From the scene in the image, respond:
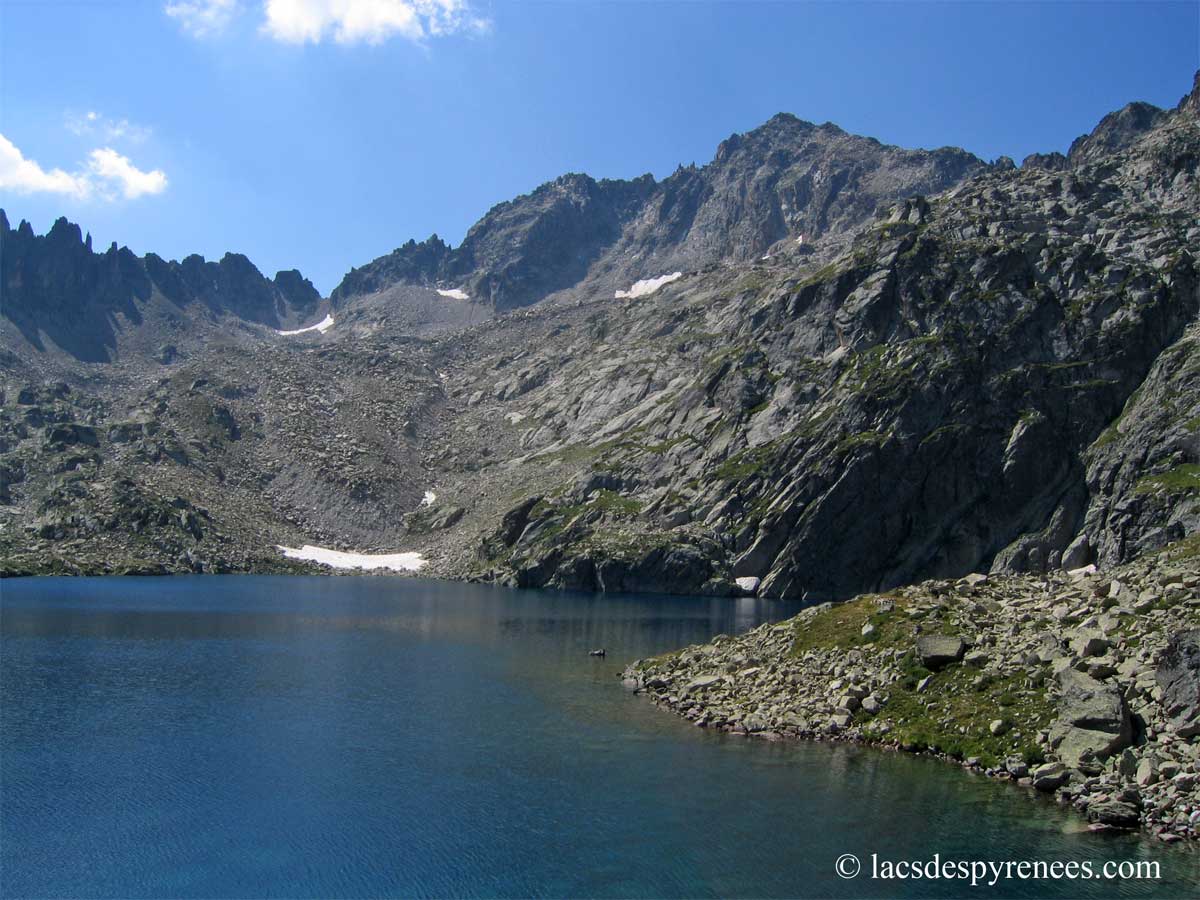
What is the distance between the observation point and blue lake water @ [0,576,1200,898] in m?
32.8

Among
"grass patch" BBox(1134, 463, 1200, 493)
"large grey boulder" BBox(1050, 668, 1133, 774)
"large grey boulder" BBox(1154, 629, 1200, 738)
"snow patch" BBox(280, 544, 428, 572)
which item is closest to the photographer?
"large grey boulder" BBox(1154, 629, 1200, 738)

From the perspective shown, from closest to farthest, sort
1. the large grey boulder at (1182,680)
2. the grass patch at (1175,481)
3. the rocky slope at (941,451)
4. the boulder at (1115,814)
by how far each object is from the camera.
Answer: the boulder at (1115,814) < the large grey boulder at (1182,680) < the grass patch at (1175,481) < the rocky slope at (941,451)

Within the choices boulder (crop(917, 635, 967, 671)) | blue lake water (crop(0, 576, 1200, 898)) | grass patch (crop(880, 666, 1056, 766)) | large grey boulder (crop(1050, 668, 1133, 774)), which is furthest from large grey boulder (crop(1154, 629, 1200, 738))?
boulder (crop(917, 635, 967, 671))

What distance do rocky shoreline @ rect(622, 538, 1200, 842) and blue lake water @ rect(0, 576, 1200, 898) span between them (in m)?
2.08

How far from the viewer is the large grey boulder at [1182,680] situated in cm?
3825

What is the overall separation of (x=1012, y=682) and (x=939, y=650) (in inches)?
193

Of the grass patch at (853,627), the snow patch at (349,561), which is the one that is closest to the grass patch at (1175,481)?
the grass patch at (853,627)

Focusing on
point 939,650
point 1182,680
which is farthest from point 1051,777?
point 939,650

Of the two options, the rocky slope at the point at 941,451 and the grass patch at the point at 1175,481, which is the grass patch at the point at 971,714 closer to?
the grass patch at the point at 1175,481

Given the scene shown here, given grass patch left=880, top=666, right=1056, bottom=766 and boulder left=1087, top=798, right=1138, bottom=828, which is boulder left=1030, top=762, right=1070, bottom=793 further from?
boulder left=1087, top=798, right=1138, bottom=828

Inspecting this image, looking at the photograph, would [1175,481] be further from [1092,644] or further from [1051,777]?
[1051,777]

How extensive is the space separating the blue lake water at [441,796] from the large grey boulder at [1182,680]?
6866 mm

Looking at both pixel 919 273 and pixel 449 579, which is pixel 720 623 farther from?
pixel 919 273

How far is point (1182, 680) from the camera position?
39.5 metres
